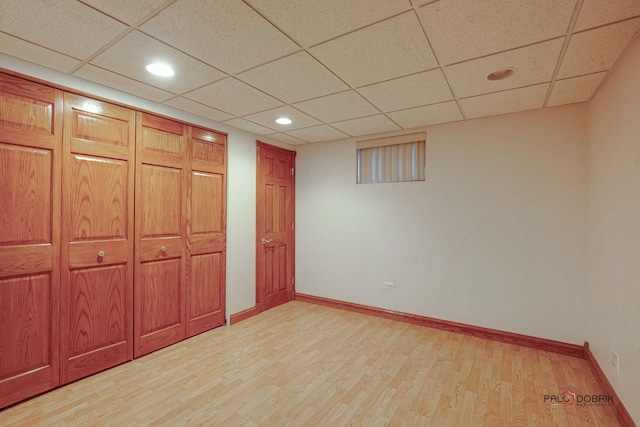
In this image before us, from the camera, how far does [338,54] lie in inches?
80.1

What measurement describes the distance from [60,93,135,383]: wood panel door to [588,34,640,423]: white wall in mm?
3867

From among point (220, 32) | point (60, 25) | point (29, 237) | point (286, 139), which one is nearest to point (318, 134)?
point (286, 139)

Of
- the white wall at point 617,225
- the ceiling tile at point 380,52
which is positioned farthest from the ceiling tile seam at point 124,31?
the white wall at point 617,225

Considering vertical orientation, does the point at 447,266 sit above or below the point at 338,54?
below

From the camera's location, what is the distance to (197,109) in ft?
10.4

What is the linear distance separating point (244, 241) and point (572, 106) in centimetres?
396

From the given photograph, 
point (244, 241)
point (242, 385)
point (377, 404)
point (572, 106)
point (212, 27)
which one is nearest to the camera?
point (212, 27)

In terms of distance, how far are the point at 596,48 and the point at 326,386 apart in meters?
3.07

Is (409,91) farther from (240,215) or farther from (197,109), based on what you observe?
(240,215)

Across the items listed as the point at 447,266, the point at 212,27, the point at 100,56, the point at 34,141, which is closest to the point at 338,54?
the point at 212,27

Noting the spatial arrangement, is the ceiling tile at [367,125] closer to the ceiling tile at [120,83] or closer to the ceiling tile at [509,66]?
the ceiling tile at [509,66]

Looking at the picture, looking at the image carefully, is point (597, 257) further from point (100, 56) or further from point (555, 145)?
point (100, 56)

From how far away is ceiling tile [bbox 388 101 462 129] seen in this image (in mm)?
3045

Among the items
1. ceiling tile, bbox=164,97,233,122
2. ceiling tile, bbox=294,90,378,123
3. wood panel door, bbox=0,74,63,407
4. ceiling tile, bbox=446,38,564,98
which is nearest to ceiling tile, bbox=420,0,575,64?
ceiling tile, bbox=446,38,564,98
